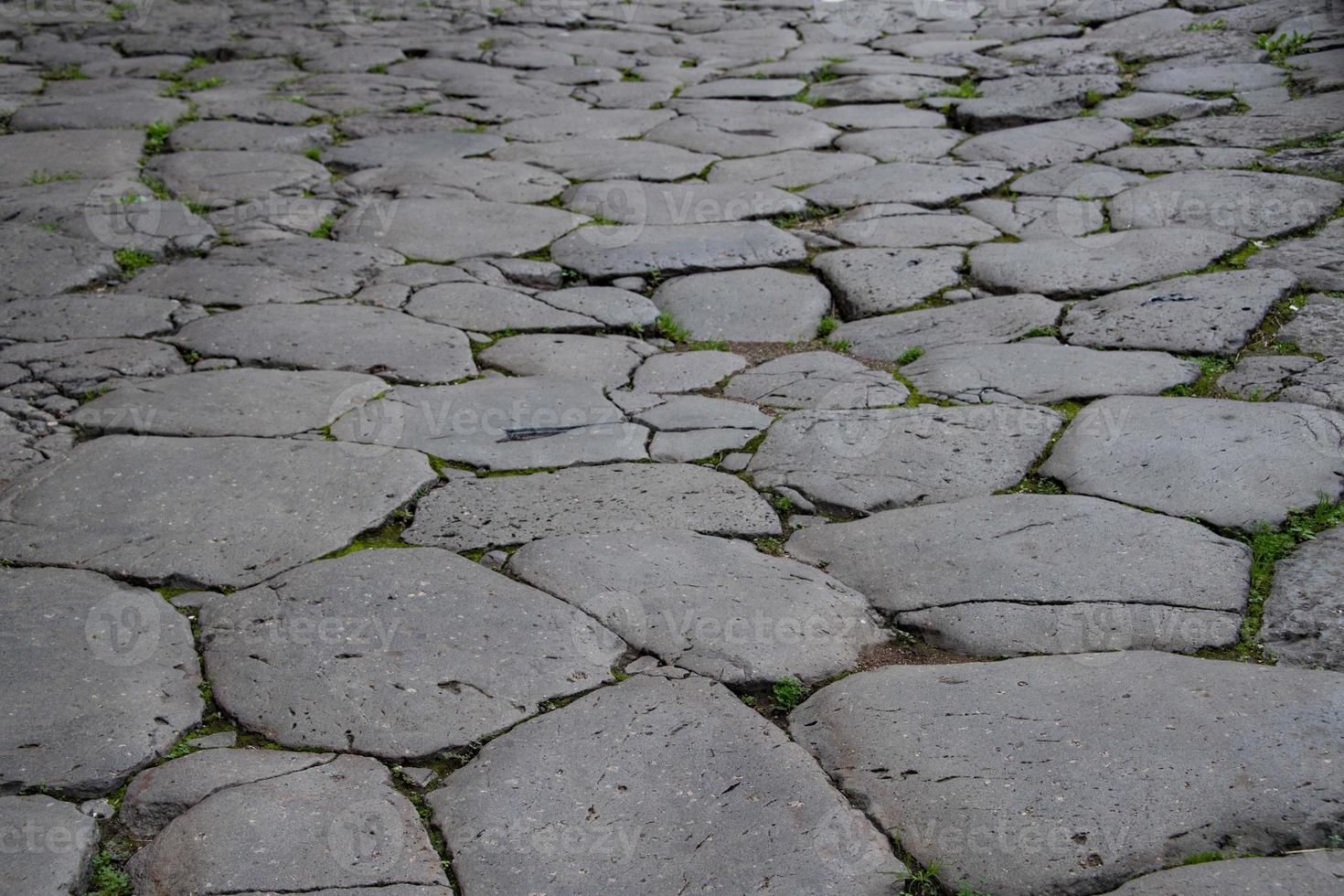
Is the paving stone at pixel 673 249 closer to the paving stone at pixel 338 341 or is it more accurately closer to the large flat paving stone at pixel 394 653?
the paving stone at pixel 338 341

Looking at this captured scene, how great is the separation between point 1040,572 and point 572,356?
159 centimetres

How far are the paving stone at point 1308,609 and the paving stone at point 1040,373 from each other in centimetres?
75

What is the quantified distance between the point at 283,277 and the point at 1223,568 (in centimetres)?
298

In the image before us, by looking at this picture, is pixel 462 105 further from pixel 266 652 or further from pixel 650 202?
pixel 266 652

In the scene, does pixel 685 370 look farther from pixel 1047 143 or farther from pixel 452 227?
pixel 1047 143

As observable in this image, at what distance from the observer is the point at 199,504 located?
2.45m

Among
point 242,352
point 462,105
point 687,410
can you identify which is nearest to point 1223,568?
point 687,410

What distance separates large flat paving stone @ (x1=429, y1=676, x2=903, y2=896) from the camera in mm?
1577

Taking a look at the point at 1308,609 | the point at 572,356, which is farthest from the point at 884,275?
the point at 1308,609

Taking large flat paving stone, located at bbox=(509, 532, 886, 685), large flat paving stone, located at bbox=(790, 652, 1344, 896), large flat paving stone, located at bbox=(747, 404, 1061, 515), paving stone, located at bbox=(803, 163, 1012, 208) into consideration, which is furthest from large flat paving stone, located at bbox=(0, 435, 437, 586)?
paving stone, located at bbox=(803, 163, 1012, 208)

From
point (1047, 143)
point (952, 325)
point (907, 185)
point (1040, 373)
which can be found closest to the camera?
point (1040, 373)

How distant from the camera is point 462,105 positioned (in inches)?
225

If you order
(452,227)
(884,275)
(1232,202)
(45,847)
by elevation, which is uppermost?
(1232,202)

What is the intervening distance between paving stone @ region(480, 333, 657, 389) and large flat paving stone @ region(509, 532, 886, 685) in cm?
89
